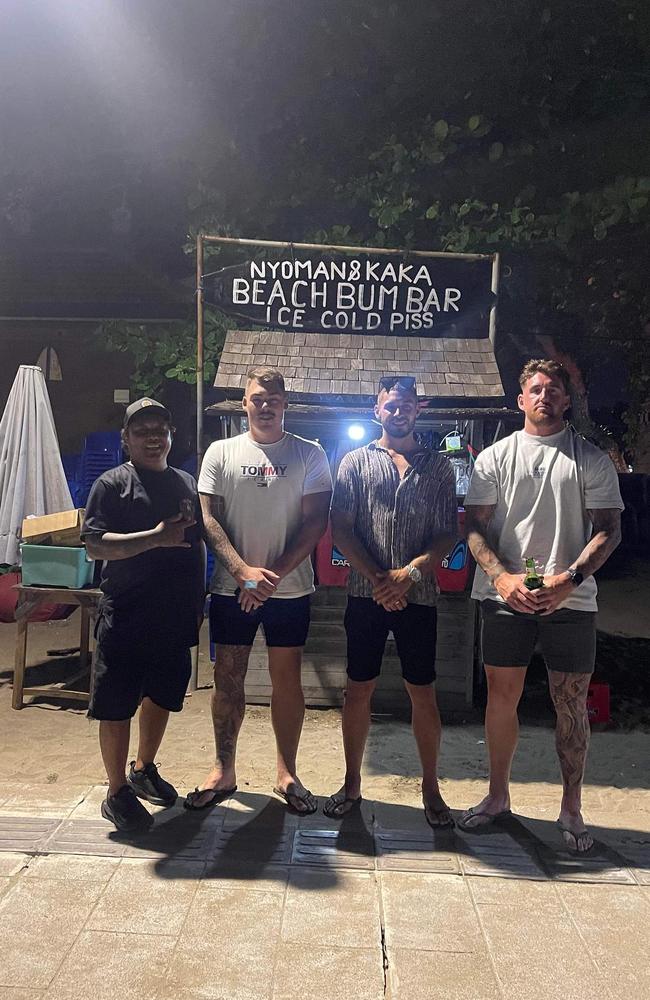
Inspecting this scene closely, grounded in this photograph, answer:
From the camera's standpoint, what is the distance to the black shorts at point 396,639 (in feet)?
12.1

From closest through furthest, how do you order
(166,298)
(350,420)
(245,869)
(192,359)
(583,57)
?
(245,869), (350,420), (192,359), (583,57), (166,298)

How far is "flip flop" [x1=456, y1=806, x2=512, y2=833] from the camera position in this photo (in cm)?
372

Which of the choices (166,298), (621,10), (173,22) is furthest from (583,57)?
(166,298)

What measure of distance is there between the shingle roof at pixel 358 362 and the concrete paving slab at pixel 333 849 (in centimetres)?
364

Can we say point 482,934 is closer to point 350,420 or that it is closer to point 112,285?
point 350,420

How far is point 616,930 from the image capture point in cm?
293

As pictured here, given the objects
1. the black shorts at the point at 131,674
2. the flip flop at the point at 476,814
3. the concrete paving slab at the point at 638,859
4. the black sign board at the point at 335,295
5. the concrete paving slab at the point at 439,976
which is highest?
the black sign board at the point at 335,295

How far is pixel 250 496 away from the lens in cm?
379

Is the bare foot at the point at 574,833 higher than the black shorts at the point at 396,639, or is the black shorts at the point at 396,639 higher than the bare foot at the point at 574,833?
the black shorts at the point at 396,639

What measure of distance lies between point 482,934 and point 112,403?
1075cm

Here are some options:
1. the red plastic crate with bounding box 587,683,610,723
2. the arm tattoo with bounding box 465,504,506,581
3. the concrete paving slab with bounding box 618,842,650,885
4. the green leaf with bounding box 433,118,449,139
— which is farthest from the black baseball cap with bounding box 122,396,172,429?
the green leaf with bounding box 433,118,449,139

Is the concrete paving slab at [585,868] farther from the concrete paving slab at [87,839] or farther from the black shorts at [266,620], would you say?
the concrete paving slab at [87,839]

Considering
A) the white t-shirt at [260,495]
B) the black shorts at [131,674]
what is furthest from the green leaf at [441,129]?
Answer: the black shorts at [131,674]

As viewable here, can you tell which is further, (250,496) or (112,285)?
(112,285)
